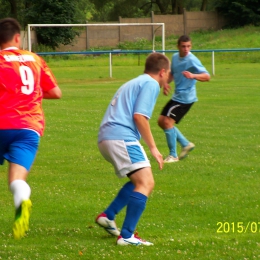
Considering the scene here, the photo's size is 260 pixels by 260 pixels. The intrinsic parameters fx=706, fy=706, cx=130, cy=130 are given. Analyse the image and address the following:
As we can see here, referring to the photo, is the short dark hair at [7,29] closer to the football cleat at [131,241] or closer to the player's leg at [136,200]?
the player's leg at [136,200]

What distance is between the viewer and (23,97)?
5895 millimetres

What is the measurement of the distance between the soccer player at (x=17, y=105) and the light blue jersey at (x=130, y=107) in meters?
0.63

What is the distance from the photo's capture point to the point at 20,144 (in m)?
5.89

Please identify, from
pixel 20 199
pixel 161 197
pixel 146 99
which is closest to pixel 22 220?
pixel 20 199

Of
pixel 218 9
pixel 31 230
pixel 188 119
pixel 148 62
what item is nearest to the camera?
pixel 148 62

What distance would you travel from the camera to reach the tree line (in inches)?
1876

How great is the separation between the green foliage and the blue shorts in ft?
181

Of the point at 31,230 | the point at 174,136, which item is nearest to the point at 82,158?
the point at 174,136

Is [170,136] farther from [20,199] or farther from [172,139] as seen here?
[20,199]

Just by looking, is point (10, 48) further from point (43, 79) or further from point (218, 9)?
point (218, 9)

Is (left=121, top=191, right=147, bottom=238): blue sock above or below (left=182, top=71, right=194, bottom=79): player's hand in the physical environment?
below

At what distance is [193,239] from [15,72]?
2192 mm

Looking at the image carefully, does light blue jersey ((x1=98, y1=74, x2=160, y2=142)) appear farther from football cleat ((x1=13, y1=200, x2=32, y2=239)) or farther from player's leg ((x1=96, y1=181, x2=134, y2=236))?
football cleat ((x1=13, y1=200, x2=32, y2=239))

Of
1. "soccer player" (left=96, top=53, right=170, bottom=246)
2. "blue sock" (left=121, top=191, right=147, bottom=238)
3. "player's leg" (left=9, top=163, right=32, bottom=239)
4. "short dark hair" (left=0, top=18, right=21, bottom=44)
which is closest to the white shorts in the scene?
"soccer player" (left=96, top=53, right=170, bottom=246)
